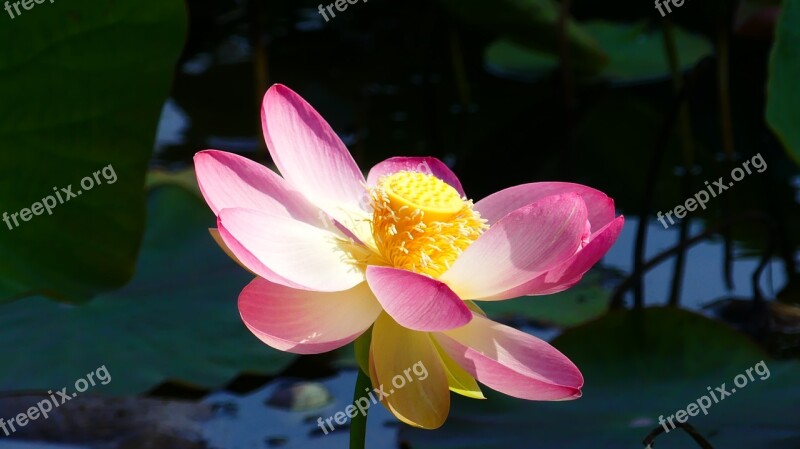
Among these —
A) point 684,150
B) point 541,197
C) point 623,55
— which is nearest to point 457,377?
point 541,197

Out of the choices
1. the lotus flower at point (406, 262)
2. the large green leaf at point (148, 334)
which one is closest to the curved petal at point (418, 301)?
the lotus flower at point (406, 262)

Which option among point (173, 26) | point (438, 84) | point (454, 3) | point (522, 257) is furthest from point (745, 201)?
point (522, 257)

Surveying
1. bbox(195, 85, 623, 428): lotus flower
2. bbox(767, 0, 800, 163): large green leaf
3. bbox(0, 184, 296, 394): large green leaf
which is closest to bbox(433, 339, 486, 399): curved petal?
bbox(195, 85, 623, 428): lotus flower

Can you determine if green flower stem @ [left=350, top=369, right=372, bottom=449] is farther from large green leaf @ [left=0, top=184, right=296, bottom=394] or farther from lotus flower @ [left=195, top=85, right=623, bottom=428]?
large green leaf @ [left=0, top=184, right=296, bottom=394]

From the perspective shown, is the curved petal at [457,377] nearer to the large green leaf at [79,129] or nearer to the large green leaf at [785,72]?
the large green leaf at [79,129]

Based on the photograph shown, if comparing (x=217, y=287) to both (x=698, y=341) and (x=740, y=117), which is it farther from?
(x=740, y=117)
